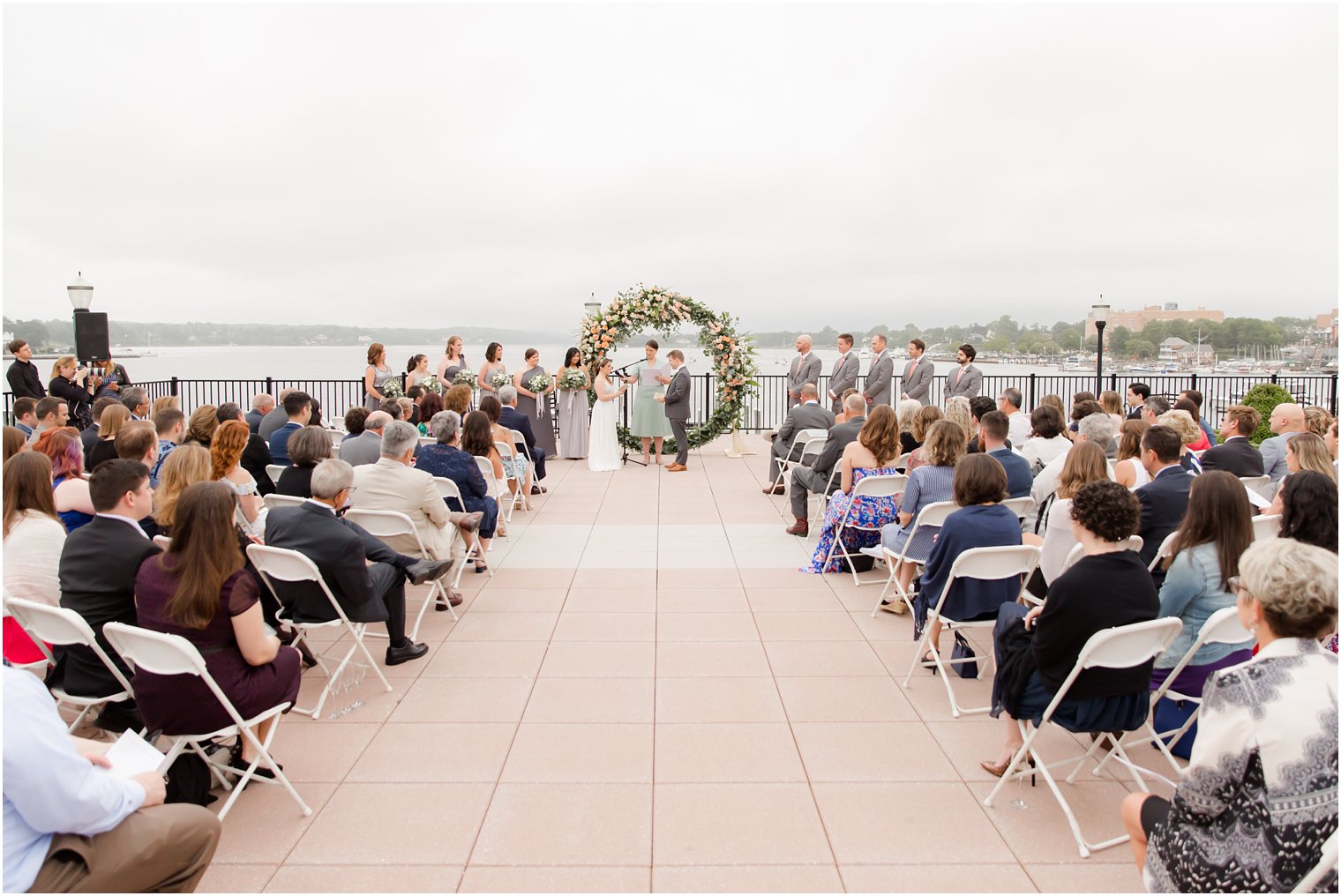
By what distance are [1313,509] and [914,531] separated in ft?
7.18

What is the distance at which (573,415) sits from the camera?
1346cm

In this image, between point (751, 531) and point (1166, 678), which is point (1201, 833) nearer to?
point (1166, 678)

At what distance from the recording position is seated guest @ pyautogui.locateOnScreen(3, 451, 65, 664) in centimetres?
382

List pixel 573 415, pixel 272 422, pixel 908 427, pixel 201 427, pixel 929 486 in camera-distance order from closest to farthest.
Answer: pixel 929 486 < pixel 201 427 < pixel 908 427 < pixel 272 422 < pixel 573 415

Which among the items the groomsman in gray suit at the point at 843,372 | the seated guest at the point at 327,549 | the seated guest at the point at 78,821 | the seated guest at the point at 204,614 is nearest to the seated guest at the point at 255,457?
the seated guest at the point at 327,549

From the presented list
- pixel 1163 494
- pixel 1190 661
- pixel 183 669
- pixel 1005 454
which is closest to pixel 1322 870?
pixel 1190 661

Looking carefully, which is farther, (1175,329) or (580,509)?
(1175,329)

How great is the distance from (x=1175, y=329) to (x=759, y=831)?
19063 mm

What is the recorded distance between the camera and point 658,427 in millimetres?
13227

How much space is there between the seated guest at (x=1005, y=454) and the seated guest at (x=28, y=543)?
517 cm

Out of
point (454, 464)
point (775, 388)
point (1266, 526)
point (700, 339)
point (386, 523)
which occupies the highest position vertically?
point (700, 339)

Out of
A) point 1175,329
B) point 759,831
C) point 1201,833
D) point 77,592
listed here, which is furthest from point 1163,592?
point 1175,329

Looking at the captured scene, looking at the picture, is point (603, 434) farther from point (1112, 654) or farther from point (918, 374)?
point (1112, 654)

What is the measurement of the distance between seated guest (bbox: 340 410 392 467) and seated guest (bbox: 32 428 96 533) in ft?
6.86
